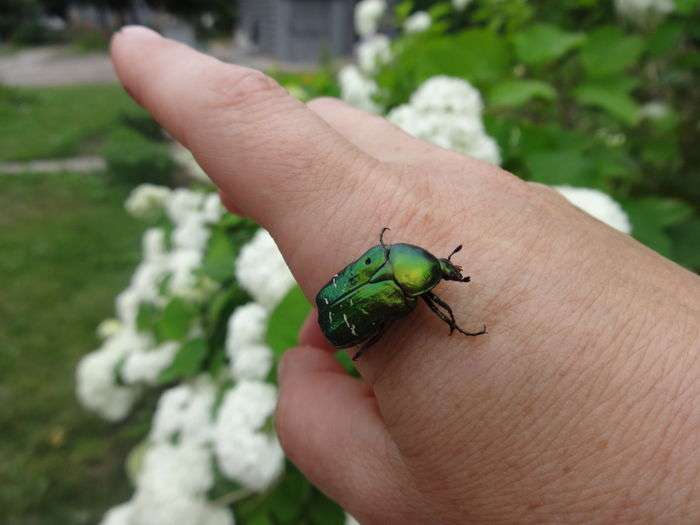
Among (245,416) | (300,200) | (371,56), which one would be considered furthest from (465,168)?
(371,56)

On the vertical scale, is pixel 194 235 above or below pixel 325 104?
below

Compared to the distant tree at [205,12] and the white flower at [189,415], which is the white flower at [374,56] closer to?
the white flower at [189,415]

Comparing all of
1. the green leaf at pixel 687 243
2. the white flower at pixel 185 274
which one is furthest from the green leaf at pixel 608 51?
the white flower at pixel 185 274

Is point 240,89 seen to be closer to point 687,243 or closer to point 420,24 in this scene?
point 687,243

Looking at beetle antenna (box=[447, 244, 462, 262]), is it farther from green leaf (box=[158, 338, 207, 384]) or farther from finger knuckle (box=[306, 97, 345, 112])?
green leaf (box=[158, 338, 207, 384])

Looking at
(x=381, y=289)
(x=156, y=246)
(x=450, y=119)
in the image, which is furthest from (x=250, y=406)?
(x=156, y=246)

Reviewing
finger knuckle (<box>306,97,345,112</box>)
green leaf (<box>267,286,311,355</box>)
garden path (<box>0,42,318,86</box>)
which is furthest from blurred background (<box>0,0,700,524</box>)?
garden path (<box>0,42,318,86</box>)
